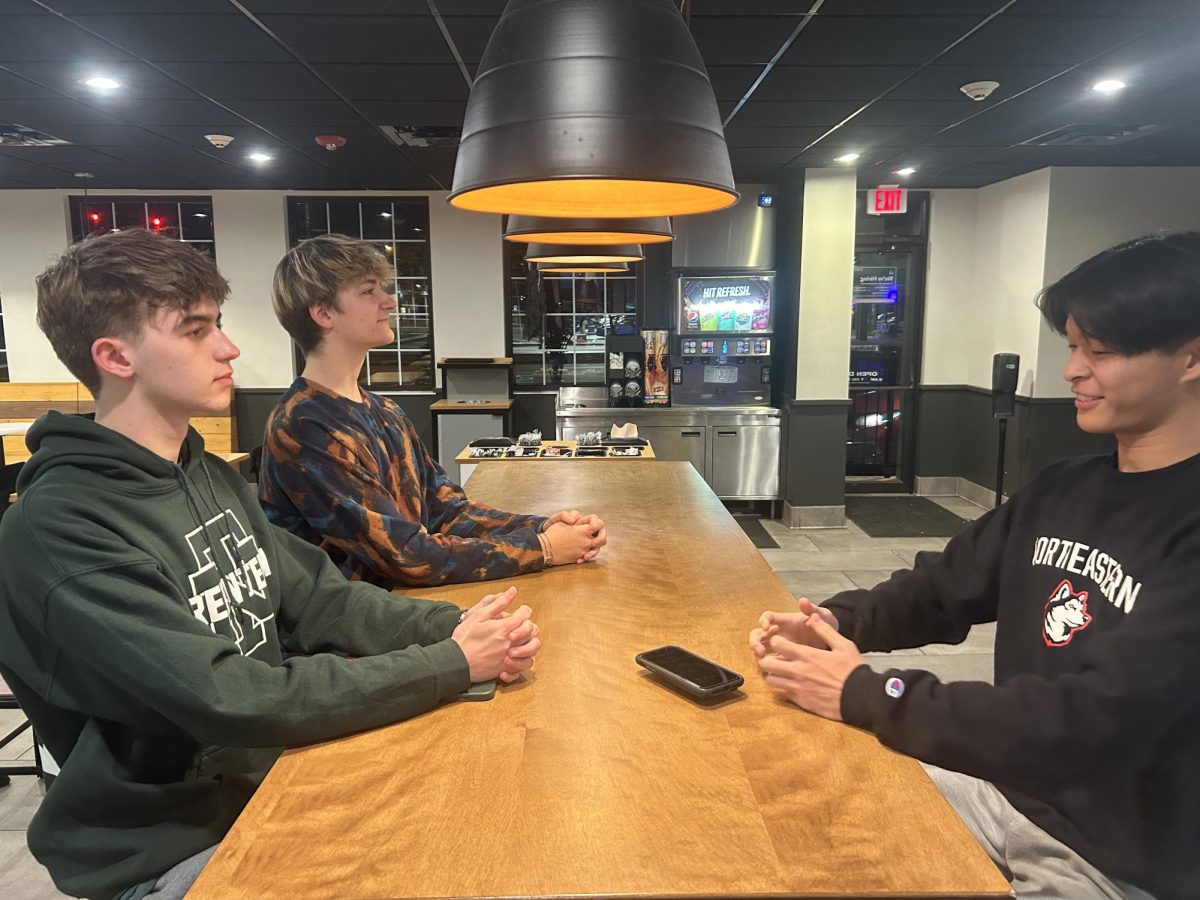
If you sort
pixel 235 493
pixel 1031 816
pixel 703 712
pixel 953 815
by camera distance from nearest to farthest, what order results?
pixel 953 815
pixel 703 712
pixel 1031 816
pixel 235 493

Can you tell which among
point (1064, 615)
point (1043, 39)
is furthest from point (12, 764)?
point (1043, 39)

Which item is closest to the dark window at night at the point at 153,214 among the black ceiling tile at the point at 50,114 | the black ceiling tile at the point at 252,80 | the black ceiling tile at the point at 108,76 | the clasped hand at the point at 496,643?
the black ceiling tile at the point at 50,114

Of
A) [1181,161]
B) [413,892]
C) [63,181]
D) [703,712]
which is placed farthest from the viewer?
[63,181]

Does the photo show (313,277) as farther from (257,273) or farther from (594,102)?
(257,273)

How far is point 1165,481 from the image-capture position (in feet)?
4.50

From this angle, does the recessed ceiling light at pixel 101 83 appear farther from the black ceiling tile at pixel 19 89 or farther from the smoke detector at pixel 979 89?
the smoke detector at pixel 979 89

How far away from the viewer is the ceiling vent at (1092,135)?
16.2ft

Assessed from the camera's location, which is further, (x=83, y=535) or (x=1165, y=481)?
(x=1165, y=481)

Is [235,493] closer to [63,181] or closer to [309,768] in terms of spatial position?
[309,768]

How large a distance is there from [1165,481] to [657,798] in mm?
985

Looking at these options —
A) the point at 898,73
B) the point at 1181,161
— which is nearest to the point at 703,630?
the point at 898,73

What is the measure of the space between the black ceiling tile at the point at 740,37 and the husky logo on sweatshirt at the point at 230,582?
2.52 m

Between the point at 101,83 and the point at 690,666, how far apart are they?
4.19m

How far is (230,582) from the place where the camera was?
4.58 ft
